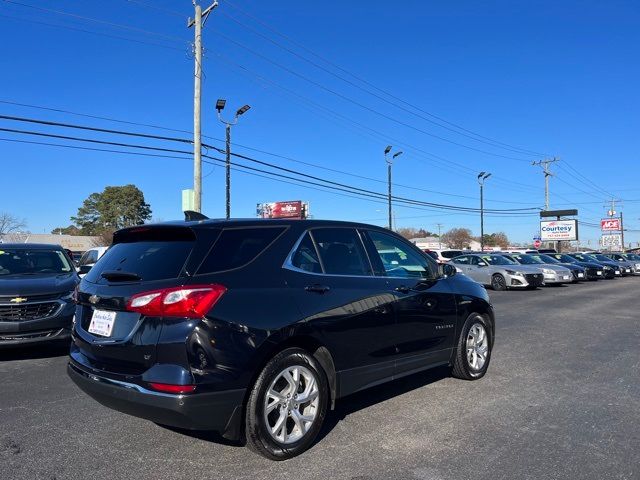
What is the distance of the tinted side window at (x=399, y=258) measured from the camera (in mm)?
5020

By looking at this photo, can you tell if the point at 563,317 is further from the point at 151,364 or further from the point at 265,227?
the point at 151,364

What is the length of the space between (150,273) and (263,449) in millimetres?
1479

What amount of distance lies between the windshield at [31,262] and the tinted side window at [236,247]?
586 centimetres

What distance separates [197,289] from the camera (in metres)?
3.49

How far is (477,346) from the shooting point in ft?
20.0

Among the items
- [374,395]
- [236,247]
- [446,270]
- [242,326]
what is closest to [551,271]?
[446,270]

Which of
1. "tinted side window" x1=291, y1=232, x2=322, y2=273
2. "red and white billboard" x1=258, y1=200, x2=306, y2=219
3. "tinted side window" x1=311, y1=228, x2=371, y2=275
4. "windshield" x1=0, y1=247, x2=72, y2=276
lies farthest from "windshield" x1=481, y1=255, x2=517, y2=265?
"red and white billboard" x1=258, y1=200, x2=306, y2=219

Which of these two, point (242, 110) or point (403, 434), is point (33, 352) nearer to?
point (403, 434)

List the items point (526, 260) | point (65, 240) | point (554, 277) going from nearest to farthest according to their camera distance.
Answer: point (554, 277), point (526, 260), point (65, 240)

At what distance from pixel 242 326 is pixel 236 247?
0.64 metres

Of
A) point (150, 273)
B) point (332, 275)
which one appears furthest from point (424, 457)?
point (150, 273)

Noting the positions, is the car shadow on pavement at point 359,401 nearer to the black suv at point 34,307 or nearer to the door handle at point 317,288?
the door handle at point 317,288

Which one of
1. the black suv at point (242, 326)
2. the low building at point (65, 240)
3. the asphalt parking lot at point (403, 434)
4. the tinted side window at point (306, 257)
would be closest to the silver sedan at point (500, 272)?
the asphalt parking lot at point (403, 434)

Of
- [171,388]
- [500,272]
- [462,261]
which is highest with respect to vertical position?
[462,261]
